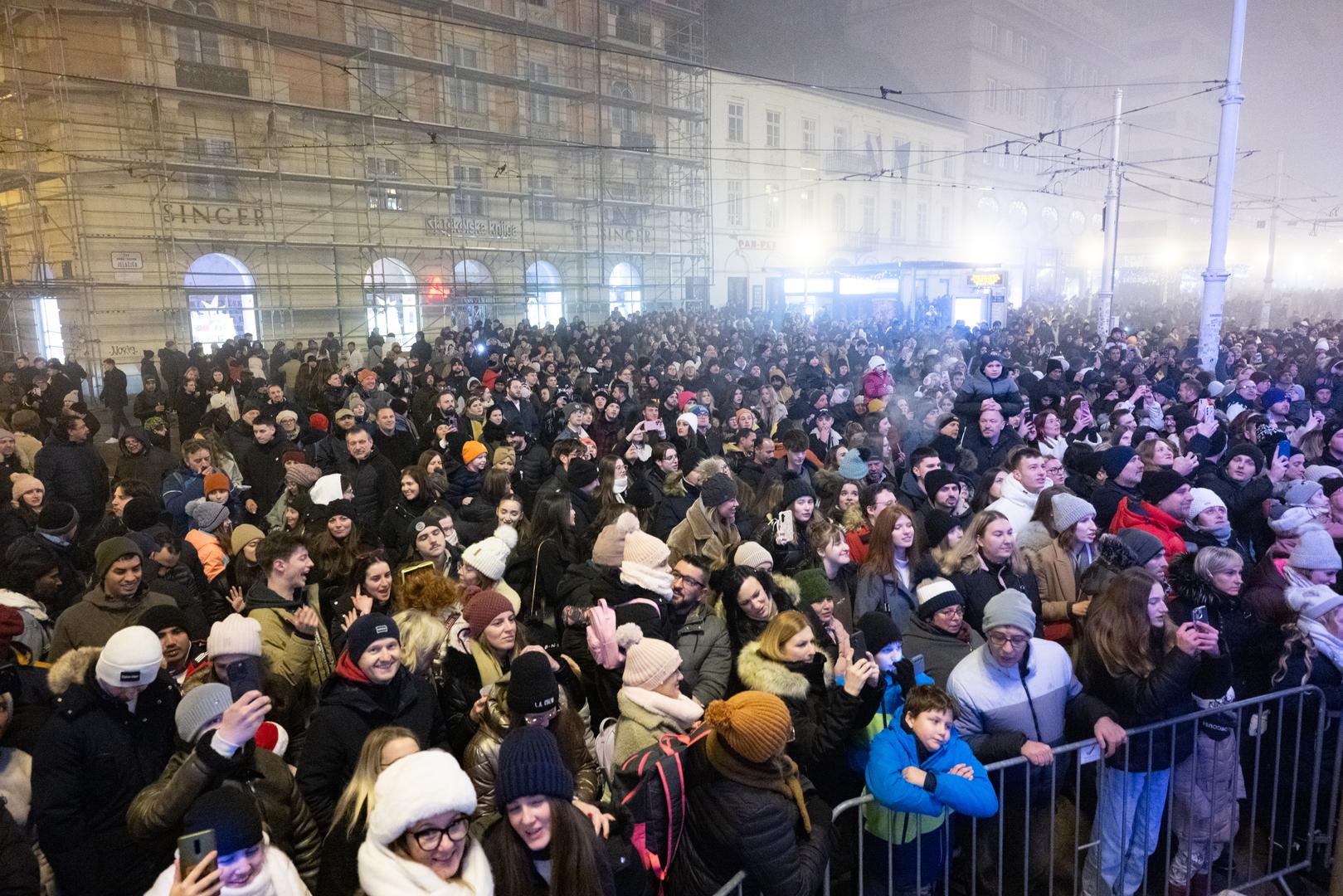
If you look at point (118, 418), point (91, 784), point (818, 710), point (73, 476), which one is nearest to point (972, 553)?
point (818, 710)

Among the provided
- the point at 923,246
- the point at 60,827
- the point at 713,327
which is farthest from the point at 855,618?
the point at 923,246

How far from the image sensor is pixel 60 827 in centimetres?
A: 295

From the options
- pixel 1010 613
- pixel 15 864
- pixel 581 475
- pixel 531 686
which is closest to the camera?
pixel 15 864

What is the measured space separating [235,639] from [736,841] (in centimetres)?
224

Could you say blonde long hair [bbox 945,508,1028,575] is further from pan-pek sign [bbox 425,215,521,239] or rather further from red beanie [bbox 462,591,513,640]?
pan-pek sign [bbox 425,215,521,239]

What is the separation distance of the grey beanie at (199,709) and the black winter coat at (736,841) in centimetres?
171

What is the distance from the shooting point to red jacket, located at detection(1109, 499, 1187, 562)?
5432mm

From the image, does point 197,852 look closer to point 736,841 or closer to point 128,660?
point 128,660

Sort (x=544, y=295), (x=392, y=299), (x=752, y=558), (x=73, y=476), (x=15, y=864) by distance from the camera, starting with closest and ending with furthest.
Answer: (x=15, y=864) → (x=752, y=558) → (x=73, y=476) → (x=392, y=299) → (x=544, y=295)

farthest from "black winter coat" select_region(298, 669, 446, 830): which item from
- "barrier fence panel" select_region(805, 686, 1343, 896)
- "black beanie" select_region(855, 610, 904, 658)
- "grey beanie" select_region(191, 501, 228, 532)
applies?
"grey beanie" select_region(191, 501, 228, 532)

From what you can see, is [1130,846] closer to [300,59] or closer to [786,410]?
[786,410]

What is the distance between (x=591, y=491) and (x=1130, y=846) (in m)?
4.27

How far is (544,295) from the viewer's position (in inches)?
1228

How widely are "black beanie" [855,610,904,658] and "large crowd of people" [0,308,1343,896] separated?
34mm
